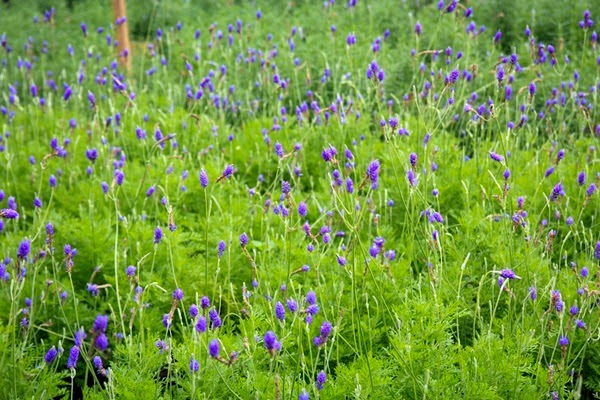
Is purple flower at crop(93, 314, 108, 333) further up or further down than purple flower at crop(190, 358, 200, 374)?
further up

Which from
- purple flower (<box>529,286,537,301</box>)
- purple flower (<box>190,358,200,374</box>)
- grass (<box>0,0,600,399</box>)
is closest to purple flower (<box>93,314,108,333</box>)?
grass (<box>0,0,600,399</box>)

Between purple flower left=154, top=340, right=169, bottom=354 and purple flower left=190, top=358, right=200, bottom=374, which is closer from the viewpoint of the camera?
purple flower left=190, top=358, right=200, bottom=374

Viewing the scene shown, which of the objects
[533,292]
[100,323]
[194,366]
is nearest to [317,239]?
[533,292]

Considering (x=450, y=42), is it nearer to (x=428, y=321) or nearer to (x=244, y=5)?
(x=244, y=5)

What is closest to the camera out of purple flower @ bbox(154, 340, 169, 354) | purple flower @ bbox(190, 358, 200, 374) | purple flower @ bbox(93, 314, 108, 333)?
purple flower @ bbox(93, 314, 108, 333)

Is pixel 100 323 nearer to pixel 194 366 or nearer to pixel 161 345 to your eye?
pixel 194 366

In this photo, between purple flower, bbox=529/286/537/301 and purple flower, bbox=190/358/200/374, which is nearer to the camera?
purple flower, bbox=190/358/200/374

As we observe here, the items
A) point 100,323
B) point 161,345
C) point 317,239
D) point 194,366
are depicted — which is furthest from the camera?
point 317,239

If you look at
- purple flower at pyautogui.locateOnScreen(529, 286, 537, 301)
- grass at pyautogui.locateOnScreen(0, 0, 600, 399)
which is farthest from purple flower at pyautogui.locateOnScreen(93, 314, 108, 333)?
purple flower at pyautogui.locateOnScreen(529, 286, 537, 301)

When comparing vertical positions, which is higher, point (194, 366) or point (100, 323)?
point (100, 323)

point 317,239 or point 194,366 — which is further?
point 317,239

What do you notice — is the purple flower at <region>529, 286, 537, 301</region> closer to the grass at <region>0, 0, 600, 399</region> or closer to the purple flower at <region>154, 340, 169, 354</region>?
the grass at <region>0, 0, 600, 399</region>

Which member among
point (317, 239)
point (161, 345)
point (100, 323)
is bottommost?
point (317, 239)

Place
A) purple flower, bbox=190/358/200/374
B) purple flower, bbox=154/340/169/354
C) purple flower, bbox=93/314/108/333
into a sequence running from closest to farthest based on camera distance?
purple flower, bbox=93/314/108/333 → purple flower, bbox=190/358/200/374 → purple flower, bbox=154/340/169/354
